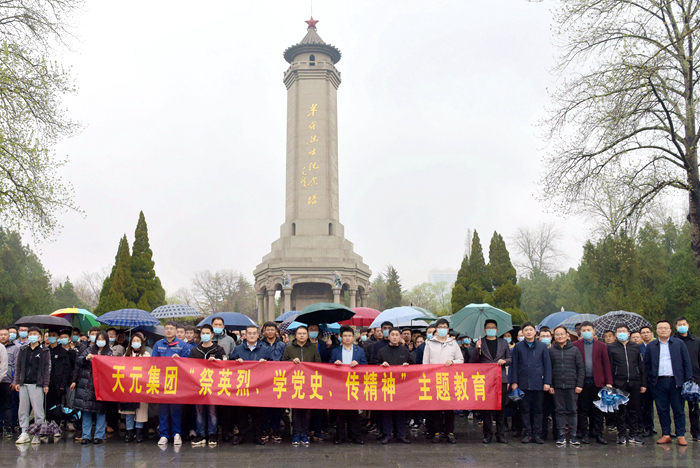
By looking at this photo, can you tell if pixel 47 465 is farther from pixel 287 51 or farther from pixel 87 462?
pixel 287 51

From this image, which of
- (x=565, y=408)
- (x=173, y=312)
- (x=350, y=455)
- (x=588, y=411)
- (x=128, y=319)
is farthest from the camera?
(x=173, y=312)

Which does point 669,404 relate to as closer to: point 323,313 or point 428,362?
point 428,362

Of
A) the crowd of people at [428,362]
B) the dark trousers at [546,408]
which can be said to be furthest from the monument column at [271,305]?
the dark trousers at [546,408]

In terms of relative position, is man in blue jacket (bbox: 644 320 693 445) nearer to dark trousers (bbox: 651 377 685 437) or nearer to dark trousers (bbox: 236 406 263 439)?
dark trousers (bbox: 651 377 685 437)

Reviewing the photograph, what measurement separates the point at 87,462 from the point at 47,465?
47cm

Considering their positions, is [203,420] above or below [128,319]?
below

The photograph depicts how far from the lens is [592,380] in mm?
9148

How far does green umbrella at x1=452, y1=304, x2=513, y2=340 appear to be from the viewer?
33.2 feet

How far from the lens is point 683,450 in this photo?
823cm

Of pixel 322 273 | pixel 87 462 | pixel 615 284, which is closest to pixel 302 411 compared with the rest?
pixel 87 462

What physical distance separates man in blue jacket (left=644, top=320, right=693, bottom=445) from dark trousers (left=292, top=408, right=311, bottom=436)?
5.34 meters

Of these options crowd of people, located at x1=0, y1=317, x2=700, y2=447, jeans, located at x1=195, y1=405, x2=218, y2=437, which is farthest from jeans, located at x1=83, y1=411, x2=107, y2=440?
jeans, located at x1=195, y1=405, x2=218, y2=437

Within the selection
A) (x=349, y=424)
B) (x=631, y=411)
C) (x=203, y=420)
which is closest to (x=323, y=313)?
(x=349, y=424)

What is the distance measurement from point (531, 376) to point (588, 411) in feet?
4.45
